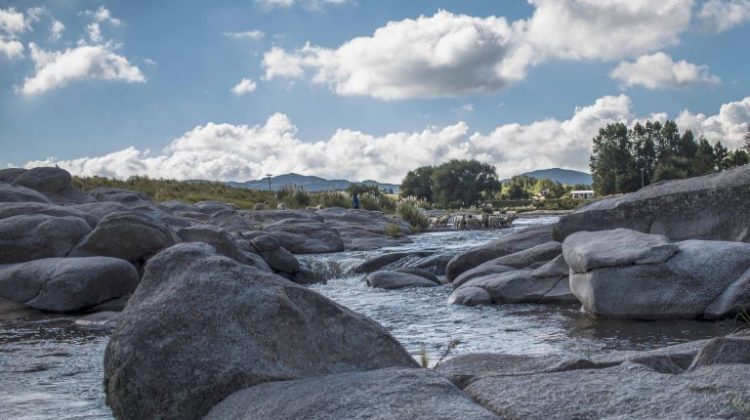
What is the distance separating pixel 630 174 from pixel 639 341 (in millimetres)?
85905

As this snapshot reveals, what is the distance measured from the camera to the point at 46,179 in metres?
25.8

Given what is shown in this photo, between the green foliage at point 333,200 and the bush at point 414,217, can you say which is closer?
the bush at point 414,217

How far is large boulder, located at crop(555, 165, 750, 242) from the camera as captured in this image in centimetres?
1102

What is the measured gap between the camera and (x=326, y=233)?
23.0 m

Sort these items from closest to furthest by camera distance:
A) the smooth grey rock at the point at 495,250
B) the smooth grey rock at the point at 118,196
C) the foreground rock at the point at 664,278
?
the foreground rock at the point at 664,278, the smooth grey rock at the point at 495,250, the smooth grey rock at the point at 118,196

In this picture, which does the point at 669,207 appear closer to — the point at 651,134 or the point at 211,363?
the point at 211,363

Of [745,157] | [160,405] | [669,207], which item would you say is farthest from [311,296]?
[745,157]

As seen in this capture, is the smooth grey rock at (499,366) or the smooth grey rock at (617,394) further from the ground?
the smooth grey rock at (617,394)

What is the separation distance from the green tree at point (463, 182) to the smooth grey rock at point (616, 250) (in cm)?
7753

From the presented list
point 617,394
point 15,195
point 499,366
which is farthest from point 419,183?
point 617,394

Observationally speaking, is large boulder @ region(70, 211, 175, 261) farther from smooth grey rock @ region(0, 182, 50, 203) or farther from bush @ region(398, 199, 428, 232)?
bush @ region(398, 199, 428, 232)

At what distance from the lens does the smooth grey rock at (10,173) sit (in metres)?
26.3

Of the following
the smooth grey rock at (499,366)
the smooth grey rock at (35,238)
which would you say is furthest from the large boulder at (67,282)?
the smooth grey rock at (499,366)

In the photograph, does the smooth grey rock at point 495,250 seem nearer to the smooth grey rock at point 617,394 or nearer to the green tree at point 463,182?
the smooth grey rock at point 617,394
